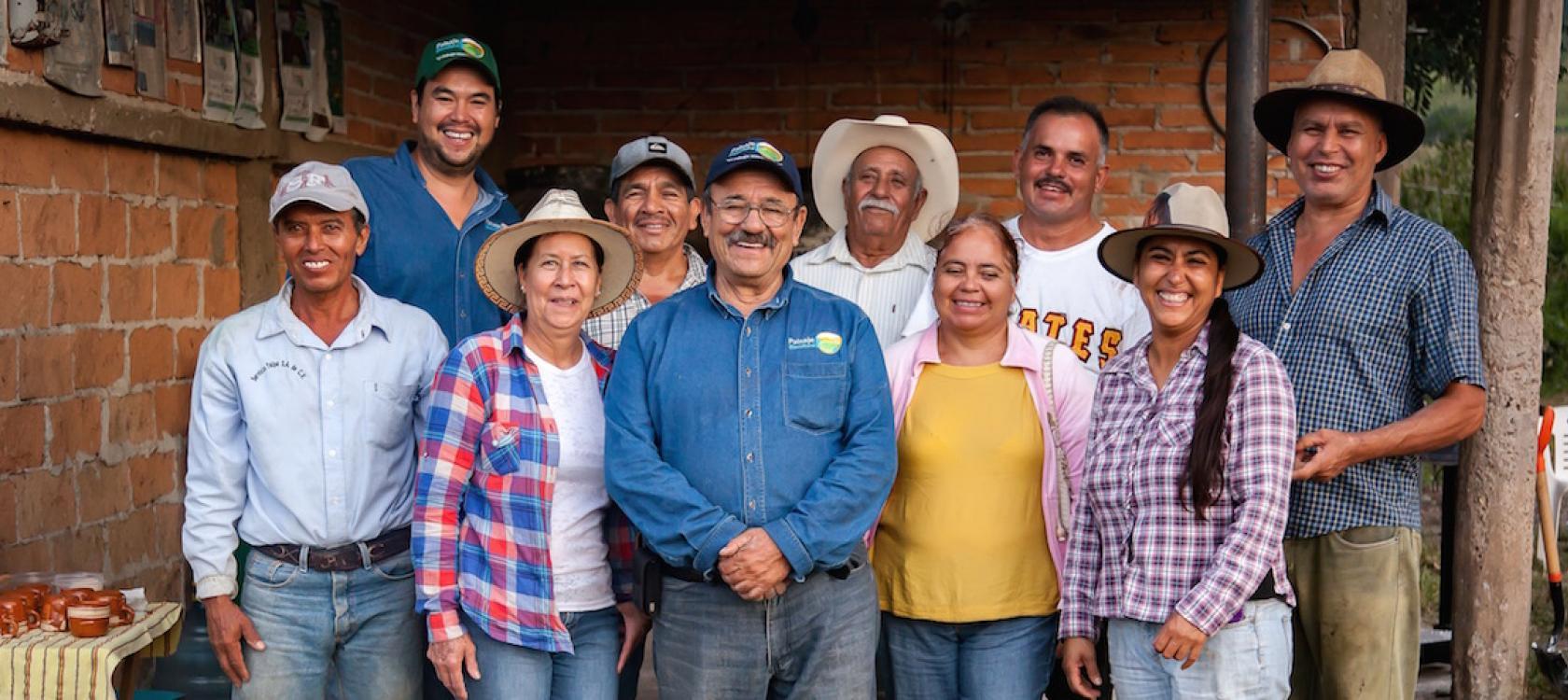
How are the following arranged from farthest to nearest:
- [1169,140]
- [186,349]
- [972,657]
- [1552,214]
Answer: [1552,214]
[1169,140]
[186,349]
[972,657]

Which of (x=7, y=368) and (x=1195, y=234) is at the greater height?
(x=1195, y=234)

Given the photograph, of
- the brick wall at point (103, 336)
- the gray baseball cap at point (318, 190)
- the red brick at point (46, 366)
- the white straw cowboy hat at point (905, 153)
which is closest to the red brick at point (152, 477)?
the brick wall at point (103, 336)

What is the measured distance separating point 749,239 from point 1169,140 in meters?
4.01

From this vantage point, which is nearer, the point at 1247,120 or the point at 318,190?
the point at 318,190

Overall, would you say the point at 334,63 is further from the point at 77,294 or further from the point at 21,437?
the point at 21,437

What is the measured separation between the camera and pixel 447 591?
2982mm

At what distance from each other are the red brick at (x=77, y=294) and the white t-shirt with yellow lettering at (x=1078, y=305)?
7.40 ft

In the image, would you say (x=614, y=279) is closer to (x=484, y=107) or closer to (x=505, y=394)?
(x=505, y=394)

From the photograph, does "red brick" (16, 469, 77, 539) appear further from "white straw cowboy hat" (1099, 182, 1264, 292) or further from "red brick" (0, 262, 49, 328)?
"white straw cowboy hat" (1099, 182, 1264, 292)

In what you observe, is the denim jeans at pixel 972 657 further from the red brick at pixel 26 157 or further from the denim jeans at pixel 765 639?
the red brick at pixel 26 157

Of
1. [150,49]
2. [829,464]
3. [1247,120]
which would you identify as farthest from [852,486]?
[150,49]

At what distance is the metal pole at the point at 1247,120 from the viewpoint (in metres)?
4.30

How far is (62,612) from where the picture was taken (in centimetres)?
308

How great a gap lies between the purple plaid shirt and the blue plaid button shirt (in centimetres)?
39
